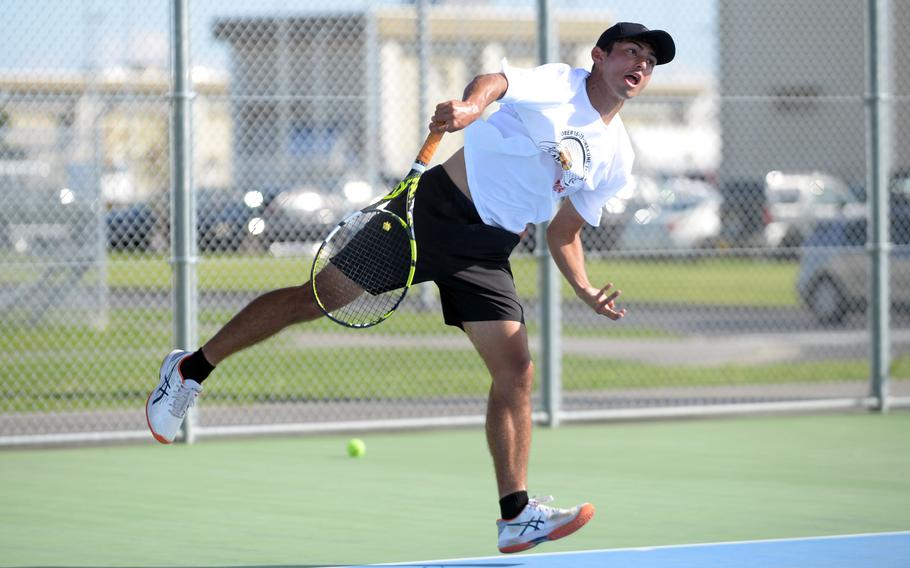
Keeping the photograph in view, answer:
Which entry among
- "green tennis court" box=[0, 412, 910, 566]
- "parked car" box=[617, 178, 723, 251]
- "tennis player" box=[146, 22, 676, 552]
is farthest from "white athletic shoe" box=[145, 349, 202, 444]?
"parked car" box=[617, 178, 723, 251]

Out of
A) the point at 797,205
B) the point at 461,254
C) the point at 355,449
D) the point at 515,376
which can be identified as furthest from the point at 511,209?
the point at 797,205

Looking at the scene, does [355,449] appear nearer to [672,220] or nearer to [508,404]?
[508,404]

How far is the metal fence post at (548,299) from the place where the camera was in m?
9.30

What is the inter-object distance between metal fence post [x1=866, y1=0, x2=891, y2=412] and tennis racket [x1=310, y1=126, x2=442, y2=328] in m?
5.28

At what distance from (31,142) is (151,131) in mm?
2719

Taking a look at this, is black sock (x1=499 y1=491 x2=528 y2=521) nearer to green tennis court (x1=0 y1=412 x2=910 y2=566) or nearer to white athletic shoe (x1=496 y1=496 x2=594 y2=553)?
white athletic shoe (x1=496 y1=496 x2=594 y2=553)

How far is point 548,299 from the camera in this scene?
9.41m

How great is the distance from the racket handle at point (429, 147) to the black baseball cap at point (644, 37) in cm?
83

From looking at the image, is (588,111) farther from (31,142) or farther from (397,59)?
(397,59)

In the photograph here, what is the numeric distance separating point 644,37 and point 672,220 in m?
16.7

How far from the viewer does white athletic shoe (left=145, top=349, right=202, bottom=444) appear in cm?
576

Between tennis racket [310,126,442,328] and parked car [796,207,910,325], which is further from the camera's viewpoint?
parked car [796,207,910,325]

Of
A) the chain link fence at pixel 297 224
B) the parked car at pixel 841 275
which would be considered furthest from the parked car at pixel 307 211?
the parked car at pixel 841 275

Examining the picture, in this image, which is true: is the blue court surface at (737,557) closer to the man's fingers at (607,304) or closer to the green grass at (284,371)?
the man's fingers at (607,304)
